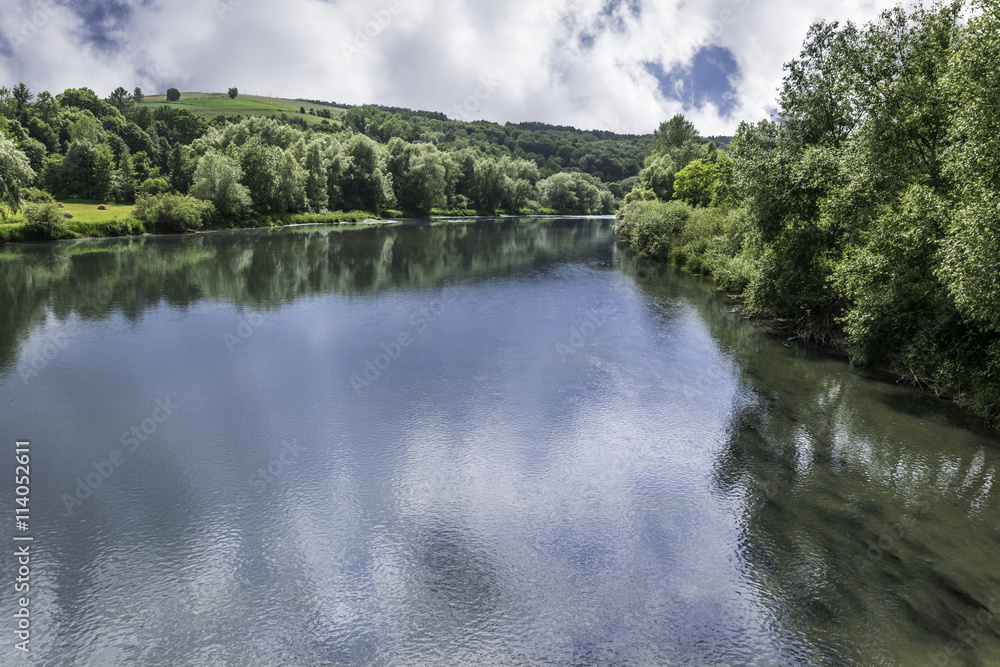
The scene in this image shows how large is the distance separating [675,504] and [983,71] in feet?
40.8

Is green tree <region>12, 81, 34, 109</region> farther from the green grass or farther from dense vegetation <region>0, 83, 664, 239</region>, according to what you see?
the green grass

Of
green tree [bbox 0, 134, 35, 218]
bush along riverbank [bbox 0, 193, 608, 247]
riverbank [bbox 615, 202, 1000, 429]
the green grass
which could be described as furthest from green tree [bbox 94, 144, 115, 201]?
riverbank [bbox 615, 202, 1000, 429]

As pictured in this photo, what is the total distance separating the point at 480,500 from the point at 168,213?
56.5m

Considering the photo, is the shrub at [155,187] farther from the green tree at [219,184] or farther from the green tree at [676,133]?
the green tree at [676,133]

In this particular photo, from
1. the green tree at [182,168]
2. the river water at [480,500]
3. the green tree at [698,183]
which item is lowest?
the river water at [480,500]

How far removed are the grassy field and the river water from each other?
14518cm

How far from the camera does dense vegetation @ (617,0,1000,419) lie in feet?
44.1

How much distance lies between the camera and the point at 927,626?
8.44 metres

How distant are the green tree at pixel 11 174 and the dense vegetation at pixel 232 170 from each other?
0.32 feet

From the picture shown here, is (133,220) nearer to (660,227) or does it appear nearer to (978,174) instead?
(660,227)

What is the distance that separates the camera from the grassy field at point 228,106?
149125 mm

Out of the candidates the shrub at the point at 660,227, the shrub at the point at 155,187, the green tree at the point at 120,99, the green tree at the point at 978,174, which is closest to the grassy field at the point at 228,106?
the green tree at the point at 120,99

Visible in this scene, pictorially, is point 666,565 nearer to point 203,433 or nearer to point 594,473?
point 594,473

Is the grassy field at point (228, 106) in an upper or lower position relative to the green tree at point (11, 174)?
upper
